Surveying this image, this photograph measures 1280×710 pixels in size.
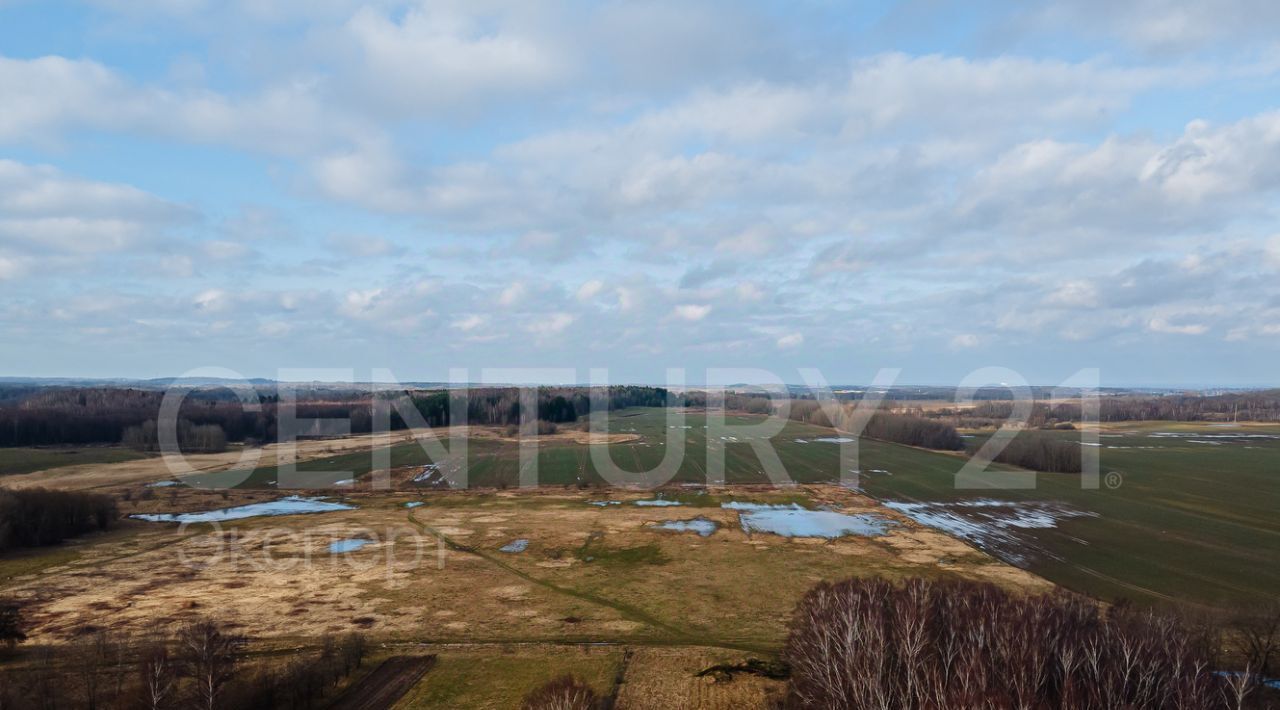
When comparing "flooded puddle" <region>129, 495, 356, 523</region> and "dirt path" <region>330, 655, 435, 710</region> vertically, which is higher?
"dirt path" <region>330, 655, 435, 710</region>

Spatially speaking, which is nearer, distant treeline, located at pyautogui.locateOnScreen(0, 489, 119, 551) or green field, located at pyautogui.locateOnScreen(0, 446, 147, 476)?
distant treeline, located at pyautogui.locateOnScreen(0, 489, 119, 551)

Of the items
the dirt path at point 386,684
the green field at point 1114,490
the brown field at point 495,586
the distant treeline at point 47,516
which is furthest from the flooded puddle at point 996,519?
the distant treeline at point 47,516

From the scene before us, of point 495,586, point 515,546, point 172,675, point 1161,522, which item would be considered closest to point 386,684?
point 172,675

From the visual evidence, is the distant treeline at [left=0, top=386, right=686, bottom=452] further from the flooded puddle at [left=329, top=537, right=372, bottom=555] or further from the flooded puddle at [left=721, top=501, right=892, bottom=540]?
the flooded puddle at [left=721, top=501, right=892, bottom=540]

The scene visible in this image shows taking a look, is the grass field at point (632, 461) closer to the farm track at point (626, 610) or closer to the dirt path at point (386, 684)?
the farm track at point (626, 610)

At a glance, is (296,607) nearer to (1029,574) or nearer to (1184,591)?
(1029,574)

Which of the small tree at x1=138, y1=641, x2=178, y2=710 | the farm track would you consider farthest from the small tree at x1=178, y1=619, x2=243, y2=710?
the farm track
